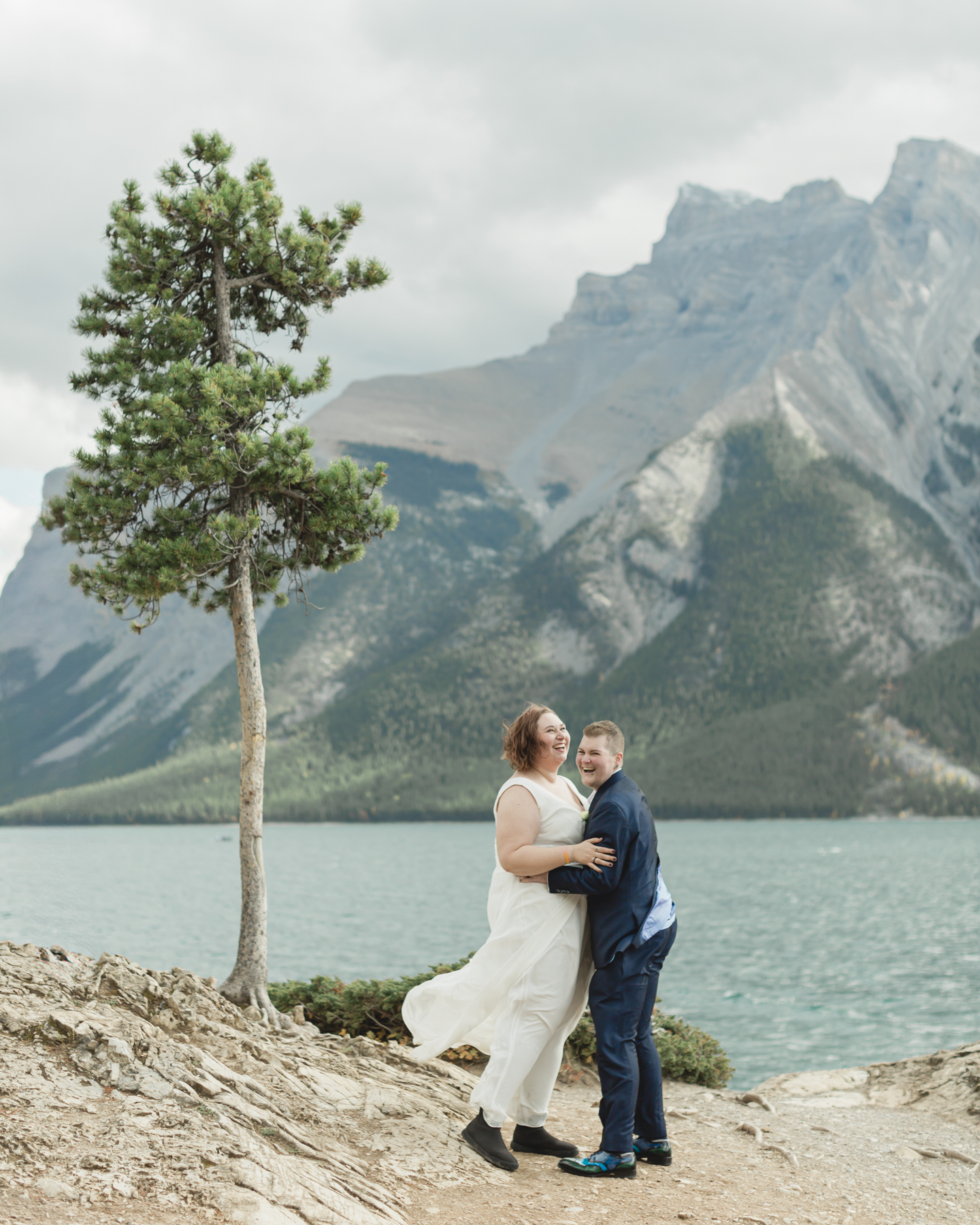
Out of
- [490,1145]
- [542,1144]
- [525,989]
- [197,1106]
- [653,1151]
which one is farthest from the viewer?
[653,1151]

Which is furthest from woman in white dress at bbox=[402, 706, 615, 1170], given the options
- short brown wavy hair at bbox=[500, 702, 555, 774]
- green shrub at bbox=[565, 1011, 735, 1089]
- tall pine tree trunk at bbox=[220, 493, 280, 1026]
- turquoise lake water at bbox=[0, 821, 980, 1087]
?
turquoise lake water at bbox=[0, 821, 980, 1087]

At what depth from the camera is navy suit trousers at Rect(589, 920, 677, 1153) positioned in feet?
24.5

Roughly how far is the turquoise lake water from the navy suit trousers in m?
13.7

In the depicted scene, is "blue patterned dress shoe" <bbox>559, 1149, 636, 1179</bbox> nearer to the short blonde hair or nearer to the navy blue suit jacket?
the navy blue suit jacket

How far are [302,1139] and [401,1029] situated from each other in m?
5.38

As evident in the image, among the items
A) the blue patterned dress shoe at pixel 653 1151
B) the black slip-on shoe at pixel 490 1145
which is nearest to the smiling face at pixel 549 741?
the black slip-on shoe at pixel 490 1145

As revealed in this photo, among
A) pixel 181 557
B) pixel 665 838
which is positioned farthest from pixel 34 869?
pixel 181 557

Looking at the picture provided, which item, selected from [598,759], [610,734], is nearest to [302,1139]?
[598,759]

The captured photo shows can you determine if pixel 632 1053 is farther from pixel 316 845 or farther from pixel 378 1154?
pixel 316 845

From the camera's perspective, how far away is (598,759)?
299 inches

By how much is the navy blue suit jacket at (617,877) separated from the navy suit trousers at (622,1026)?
0.46 feet

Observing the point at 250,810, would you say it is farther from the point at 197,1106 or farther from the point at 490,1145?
the point at 490,1145

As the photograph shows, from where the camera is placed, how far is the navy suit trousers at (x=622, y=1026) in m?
7.45

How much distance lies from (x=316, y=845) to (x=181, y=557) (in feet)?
461
